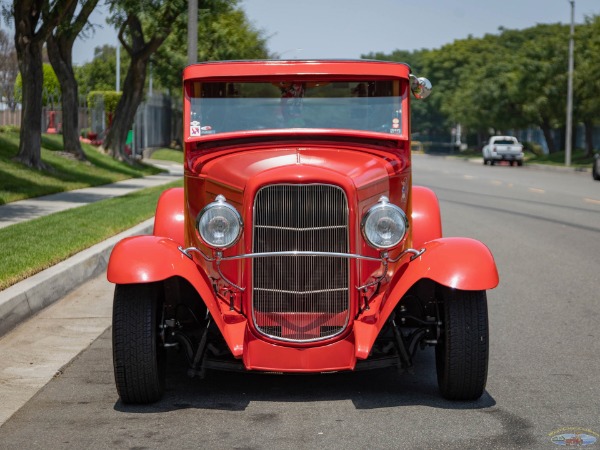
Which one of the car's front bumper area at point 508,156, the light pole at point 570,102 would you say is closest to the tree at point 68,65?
the light pole at point 570,102

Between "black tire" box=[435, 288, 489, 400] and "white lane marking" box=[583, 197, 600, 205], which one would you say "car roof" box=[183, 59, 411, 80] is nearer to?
"black tire" box=[435, 288, 489, 400]

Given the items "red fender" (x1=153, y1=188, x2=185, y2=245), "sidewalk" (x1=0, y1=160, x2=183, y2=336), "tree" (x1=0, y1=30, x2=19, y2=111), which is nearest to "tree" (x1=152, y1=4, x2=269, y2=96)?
"tree" (x1=0, y1=30, x2=19, y2=111)

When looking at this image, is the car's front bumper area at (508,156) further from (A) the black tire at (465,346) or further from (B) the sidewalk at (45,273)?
(A) the black tire at (465,346)

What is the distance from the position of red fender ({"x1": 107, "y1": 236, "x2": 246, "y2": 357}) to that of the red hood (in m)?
0.54

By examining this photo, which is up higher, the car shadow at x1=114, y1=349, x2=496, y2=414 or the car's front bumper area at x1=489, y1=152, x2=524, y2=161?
the car shadow at x1=114, y1=349, x2=496, y2=414

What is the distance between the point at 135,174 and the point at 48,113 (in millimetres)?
14224

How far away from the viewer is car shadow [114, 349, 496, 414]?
257 inches

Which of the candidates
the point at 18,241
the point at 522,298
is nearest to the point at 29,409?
the point at 522,298

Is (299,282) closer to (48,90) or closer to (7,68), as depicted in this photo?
(48,90)

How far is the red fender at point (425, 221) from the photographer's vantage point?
828 centimetres

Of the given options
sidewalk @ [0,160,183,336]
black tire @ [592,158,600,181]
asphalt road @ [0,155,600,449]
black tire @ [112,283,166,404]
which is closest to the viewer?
asphalt road @ [0,155,600,449]

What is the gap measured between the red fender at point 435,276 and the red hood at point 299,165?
1.83ft

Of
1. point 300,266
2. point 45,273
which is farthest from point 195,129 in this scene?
point 45,273

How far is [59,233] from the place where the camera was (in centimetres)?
1389
